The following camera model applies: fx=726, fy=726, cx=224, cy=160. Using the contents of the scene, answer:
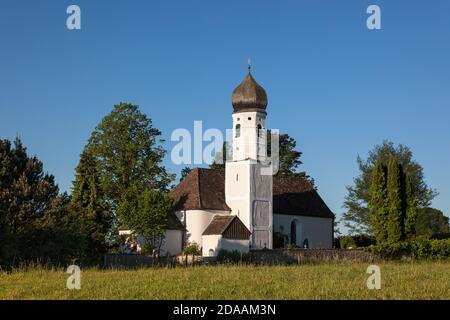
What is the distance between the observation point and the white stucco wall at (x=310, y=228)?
56812mm

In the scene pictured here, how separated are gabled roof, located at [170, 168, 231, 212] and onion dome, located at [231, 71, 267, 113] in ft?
19.1

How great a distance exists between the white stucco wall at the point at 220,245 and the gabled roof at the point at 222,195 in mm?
2899

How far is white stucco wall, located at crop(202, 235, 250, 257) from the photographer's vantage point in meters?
48.3

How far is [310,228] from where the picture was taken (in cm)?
5931

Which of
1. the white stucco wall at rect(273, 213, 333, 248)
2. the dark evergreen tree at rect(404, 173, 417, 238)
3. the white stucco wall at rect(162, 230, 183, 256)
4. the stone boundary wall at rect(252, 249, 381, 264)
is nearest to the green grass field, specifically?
the stone boundary wall at rect(252, 249, 381, 264)

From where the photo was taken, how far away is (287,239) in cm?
5666

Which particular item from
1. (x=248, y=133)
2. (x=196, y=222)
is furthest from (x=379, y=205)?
(x=196, y=222)

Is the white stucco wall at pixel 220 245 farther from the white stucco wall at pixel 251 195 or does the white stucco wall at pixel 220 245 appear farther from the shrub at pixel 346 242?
the shrub at pixel 346 242

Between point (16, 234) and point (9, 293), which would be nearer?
point (9, 293)

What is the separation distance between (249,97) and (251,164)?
475 centimetres

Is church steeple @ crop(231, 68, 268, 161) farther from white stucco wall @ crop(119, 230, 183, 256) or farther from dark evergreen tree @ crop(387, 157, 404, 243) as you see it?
dark evergreen tree @ crop(387, 157, 404, 243)
